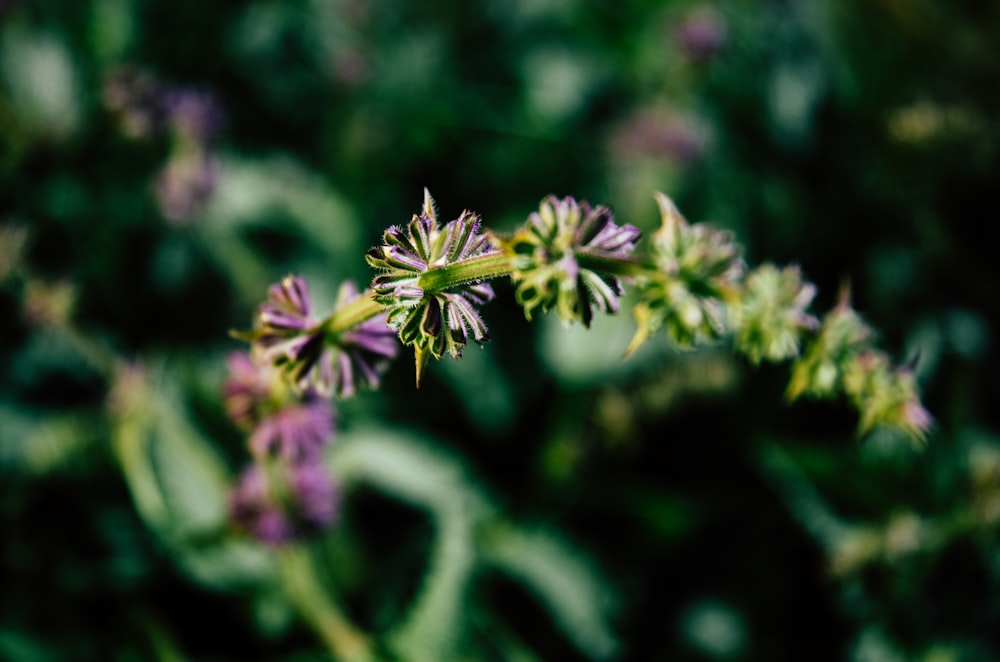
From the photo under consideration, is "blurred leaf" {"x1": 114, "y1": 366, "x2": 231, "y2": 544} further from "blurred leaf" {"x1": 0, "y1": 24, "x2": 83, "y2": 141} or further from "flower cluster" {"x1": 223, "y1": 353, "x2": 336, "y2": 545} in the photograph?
"blurred leaf" {"x1": 0, "y1": 24, "x2": 83, "y2": 141}

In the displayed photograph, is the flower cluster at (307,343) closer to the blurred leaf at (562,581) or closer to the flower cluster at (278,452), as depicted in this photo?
the flower cluster at (278,452)

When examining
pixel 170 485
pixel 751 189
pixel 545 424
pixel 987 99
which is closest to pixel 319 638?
pixel 170 485

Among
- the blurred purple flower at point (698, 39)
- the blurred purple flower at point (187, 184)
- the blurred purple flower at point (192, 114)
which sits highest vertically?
the blurred purple flower at point (698, 39)

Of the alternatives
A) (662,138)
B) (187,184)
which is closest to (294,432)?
(187,184)

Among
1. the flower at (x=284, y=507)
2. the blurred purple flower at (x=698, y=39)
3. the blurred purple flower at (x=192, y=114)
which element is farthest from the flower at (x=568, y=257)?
the blurred purple flower at (x=698, y=39)

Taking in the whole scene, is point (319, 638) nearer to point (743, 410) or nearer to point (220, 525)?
point (220, 525)

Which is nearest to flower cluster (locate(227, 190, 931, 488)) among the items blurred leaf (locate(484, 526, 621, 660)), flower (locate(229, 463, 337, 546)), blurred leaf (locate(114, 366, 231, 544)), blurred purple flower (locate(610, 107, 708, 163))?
flower (locate(229, 463, 337, 546))
